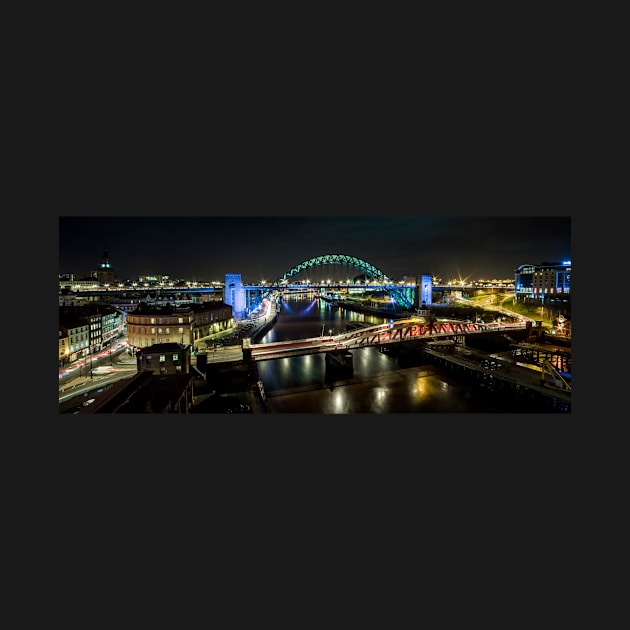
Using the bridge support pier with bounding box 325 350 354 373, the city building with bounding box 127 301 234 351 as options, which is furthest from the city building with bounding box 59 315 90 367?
the bridge support pier with bounding box 325 350 354 373

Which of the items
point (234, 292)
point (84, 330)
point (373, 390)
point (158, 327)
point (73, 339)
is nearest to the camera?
point (73, 339)

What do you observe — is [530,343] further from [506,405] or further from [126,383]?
[126,383]

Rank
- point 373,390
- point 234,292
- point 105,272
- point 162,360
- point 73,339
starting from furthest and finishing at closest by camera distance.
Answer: point 234,292
point 105,272
point 373,390
point 73,339
point 162,360

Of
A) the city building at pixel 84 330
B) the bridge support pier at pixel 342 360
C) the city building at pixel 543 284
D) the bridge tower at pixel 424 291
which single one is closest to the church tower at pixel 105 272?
the city building at pixel 84 330

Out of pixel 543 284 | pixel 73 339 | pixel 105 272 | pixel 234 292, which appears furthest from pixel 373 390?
pixel 234 292

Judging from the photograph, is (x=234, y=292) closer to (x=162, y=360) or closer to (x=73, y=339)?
(x=73, y=339)

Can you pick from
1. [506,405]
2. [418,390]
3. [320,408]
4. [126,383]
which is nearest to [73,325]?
[126,383]
